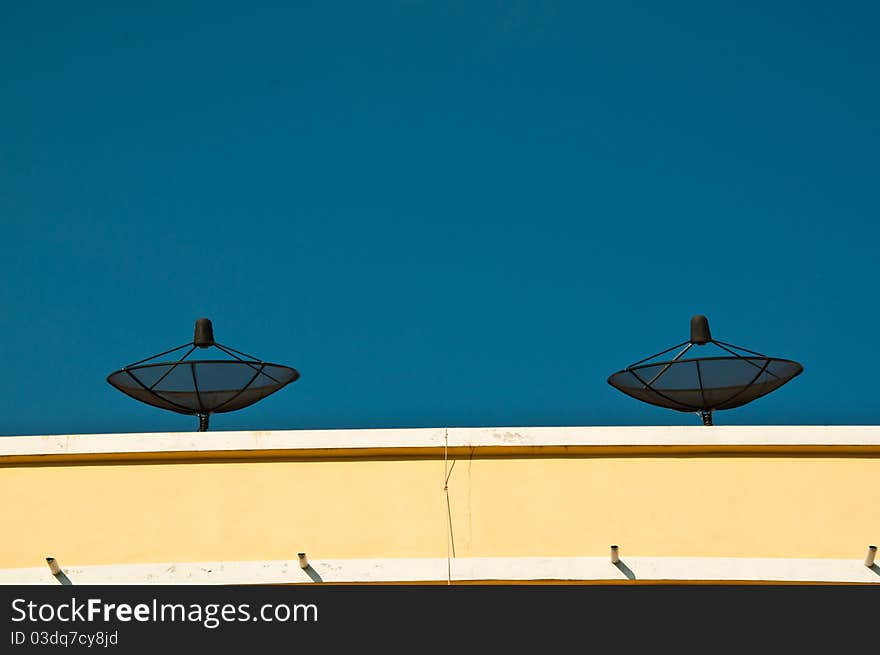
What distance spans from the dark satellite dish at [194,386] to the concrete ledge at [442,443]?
6.27ft

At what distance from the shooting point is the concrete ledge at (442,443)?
1155cm

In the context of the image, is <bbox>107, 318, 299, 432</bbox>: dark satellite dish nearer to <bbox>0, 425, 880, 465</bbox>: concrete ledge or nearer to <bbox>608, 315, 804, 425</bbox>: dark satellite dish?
<bbox>0, 425, 880, 465</bbox>: concrete ledge

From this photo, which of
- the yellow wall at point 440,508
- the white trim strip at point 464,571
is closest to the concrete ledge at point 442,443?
the yellow wall at point 440,508

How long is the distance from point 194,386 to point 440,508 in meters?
3.89

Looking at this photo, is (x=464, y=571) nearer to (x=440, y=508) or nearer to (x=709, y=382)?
(x=440, y=508)

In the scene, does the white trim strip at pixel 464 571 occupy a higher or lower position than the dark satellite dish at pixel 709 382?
lower

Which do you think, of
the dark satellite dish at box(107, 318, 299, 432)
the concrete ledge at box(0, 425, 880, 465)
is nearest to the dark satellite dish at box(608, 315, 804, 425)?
the concrete ledge at box(0, 425, 880, 465)

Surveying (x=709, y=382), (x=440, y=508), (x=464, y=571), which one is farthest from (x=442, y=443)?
(x=709, y=382)

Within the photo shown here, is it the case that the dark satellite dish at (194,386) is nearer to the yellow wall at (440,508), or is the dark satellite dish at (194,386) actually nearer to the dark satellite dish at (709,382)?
the yellow wall at (440,508)

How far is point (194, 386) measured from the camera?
13.8 metres

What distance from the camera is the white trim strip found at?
1098cm

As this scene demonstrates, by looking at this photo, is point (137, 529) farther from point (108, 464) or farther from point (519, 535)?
point (519, 535)

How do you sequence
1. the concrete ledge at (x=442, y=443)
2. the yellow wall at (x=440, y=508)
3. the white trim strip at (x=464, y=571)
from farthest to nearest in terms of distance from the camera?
the concrete ledge at (x=442, y=443) < the yellow wall at (x=440, y=508) < the white trim strip at (x=464, y=571)

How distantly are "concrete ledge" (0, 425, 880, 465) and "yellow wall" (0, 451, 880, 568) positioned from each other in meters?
0.10
